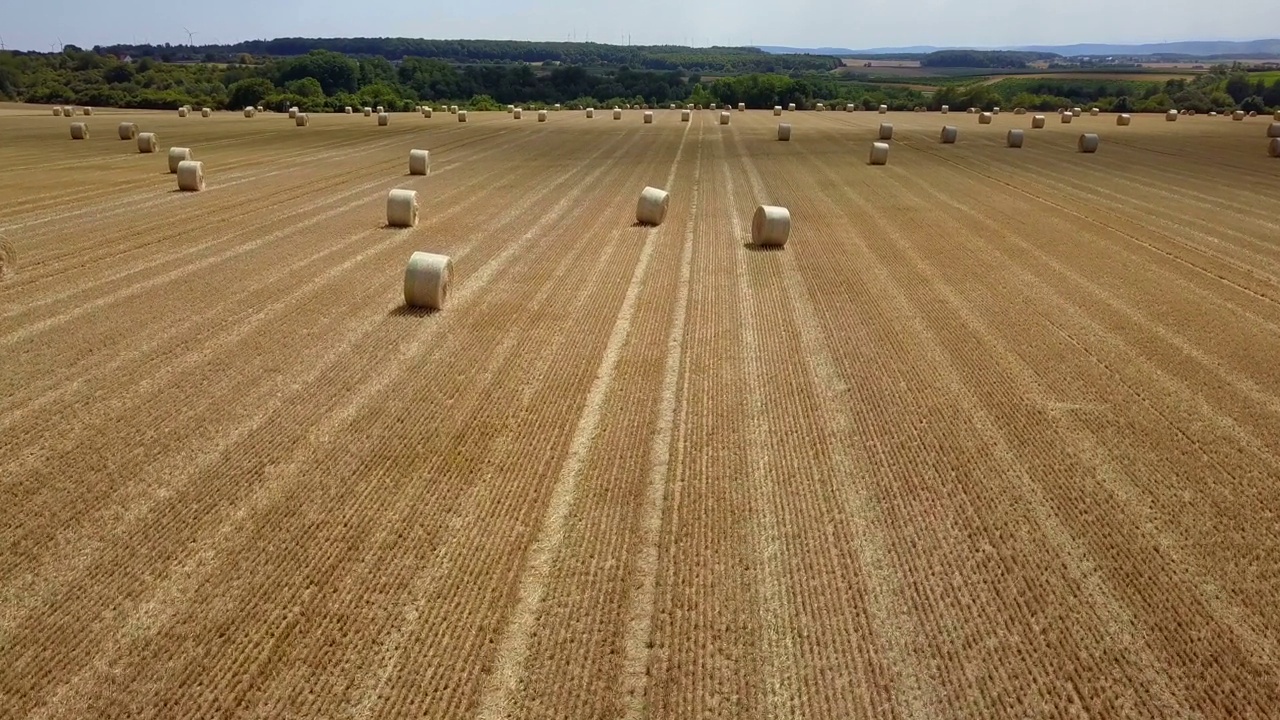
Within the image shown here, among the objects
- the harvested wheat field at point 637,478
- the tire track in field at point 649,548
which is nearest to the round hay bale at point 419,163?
the harvested wheat field at point 637,478

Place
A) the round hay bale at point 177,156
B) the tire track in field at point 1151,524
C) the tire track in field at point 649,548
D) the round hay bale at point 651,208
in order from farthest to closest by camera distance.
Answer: the round hay bale at point 177,156 → the round hay bale at point 651,208 → the tire track in field at point 1151,524 → the tire track in field at point 649,548

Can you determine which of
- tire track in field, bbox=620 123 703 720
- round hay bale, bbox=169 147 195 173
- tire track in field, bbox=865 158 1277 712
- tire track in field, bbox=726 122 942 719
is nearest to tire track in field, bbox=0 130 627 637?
tire track in field, bbox=620 123 703 720

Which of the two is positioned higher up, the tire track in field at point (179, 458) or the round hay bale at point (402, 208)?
the round hay bale at point (402, 208)

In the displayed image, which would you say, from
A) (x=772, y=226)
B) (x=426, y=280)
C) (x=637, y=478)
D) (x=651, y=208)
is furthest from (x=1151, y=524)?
(x=651, y=208)

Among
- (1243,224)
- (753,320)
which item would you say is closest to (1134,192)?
(1243,224)

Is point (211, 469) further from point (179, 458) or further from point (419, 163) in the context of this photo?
point (419, 163)

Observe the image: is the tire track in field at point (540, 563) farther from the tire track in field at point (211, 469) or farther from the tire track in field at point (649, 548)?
the tire track in field at point (211, 469)

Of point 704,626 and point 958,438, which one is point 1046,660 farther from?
point 958,438
